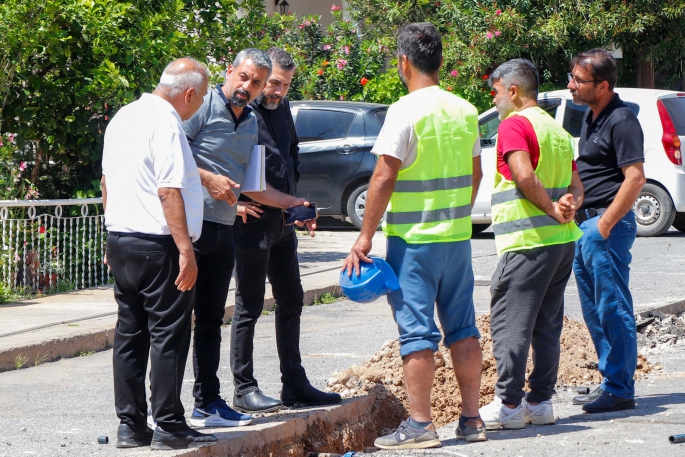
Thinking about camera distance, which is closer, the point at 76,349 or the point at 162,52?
the point at 76,349

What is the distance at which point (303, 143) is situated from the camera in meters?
15.0

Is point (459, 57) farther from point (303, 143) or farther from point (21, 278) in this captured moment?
point (21, 278)

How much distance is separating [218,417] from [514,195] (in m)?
1.85

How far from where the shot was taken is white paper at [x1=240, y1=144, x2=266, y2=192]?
5.09m

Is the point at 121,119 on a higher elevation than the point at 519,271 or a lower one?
higher

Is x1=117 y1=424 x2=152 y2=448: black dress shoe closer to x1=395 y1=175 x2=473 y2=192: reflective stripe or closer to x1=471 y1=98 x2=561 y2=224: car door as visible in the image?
x1=395 y1=175 x2=473 y2=192: reflective stripe

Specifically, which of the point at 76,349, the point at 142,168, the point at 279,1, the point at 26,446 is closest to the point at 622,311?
the point at 142,168

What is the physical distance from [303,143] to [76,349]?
7.78 metres

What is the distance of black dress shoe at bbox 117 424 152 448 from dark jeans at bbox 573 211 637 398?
2514mm

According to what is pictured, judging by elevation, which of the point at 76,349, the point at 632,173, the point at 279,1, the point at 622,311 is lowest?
the point at 76,349

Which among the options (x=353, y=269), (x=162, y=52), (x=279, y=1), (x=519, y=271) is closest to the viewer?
(x=353, y=269)

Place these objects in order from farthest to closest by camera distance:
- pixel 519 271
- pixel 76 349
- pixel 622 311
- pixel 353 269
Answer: pixel 76 349
pixel 622 311
pixel 519 271
pixel 353 269

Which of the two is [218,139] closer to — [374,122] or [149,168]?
[149,168]

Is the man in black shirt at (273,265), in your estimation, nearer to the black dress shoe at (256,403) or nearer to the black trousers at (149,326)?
the black dress shoe at (256,403)
